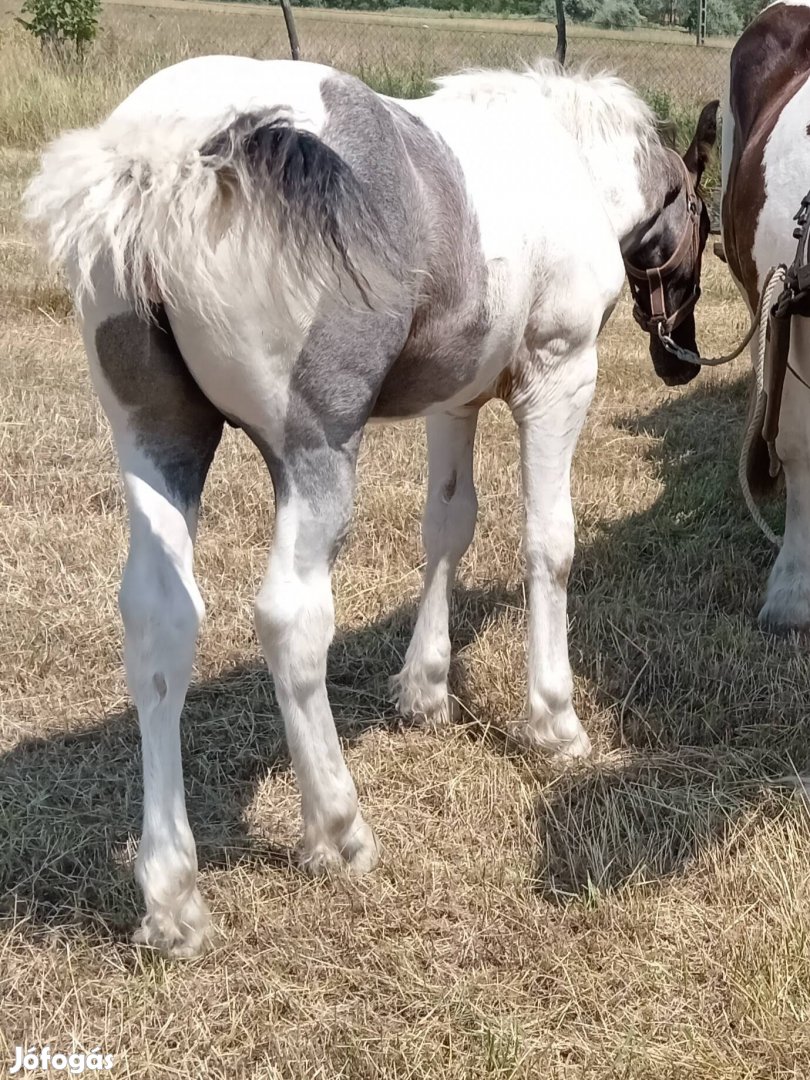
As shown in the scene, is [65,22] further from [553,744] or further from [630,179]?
[553,744]

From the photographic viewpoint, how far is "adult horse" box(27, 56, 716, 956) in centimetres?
191

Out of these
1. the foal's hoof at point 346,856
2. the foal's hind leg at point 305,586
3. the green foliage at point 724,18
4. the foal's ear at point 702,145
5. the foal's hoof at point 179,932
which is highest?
the foal's ear at point 702,145

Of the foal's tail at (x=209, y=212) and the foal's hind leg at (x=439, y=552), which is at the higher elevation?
the foal's tail at (x=209, y=212)

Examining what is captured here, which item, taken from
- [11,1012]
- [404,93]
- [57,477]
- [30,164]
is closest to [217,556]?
[57,477]

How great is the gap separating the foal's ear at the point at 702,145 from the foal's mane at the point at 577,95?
39 centimetres

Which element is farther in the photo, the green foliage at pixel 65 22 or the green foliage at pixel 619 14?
the green foliage at pixel 619 14

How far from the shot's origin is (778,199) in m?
3.21

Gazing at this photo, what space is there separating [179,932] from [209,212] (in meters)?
1.36

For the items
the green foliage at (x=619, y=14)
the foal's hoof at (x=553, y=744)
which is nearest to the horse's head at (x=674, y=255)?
the foal's hoof at (x=553, y=744)

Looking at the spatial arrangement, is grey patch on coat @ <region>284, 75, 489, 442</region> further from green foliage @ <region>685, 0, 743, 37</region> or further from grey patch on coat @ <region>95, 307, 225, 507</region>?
green foliage @ <region>685, 0, 743, 37</region>

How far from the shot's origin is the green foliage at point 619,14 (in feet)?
54.0

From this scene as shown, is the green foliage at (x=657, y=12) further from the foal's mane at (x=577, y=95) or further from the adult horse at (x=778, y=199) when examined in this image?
the foal's mane at (x=577, y=95)

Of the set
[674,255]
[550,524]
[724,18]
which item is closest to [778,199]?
Result: [674,255]

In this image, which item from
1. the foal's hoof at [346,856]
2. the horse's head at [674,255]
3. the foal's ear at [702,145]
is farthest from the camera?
the foal's ear at [702,145]
